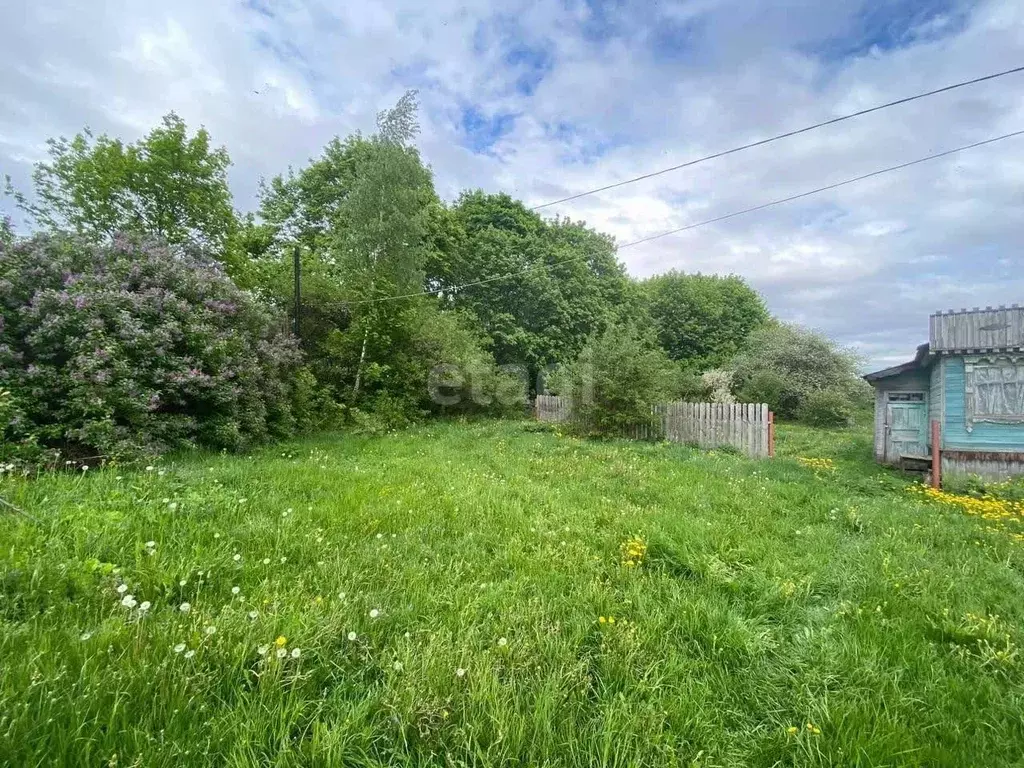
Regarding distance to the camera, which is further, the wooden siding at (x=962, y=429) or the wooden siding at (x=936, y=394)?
the wooden siding at (x=936, y=394)

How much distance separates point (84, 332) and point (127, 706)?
6.13 m

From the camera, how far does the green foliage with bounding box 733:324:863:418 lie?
54.7 ft

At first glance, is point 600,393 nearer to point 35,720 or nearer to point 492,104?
point 492,104

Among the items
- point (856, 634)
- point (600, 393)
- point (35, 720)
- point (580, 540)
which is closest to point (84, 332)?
point (35, 720)

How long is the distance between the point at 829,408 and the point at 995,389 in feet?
28.9

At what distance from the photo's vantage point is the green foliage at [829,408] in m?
15.5

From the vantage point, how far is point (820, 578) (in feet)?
9.46

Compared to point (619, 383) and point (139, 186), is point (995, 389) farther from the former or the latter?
point (139, 186)

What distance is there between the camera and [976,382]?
297 inches

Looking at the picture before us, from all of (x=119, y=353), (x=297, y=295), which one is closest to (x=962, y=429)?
(x=119, y=353)

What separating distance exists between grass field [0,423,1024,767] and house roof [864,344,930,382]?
578cm

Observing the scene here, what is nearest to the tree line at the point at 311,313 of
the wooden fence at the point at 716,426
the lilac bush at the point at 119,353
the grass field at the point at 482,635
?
the lilac bush at the point at 119,353

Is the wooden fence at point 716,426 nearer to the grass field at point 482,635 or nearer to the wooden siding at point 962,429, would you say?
the wooden siding at point 962,429

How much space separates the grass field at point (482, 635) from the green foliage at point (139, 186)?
11.1 m
